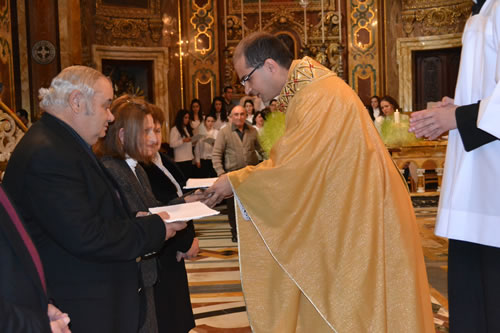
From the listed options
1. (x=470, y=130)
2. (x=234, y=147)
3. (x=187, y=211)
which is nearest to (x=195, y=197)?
(x=187, y=211)

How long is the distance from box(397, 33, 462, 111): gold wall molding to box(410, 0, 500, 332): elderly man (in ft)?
41.5

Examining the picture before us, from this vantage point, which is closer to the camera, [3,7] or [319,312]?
[319,312]

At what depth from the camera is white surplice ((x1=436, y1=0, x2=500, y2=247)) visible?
1.92 m

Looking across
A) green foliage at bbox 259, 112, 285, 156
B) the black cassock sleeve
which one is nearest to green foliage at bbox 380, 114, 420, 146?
green foliage at bbox 259, 112, 285, 156

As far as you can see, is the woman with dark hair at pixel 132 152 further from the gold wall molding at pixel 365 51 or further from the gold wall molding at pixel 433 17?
the gold wall molding at pixel 433 17

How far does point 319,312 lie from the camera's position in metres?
2.50

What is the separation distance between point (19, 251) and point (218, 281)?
4.04 m

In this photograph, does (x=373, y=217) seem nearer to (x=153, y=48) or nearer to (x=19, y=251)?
(x=19, y=251)

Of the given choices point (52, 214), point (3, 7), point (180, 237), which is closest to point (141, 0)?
point (3, 7)

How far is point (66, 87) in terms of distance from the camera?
7.31 ft

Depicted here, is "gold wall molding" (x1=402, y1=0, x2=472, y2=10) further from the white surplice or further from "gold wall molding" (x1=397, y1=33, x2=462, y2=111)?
the white surplice

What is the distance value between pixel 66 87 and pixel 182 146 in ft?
26.2

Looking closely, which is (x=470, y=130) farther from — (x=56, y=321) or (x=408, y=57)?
(x=408, y=57)

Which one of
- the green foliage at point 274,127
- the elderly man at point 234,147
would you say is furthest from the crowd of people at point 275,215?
the elderly man at point 234,147
